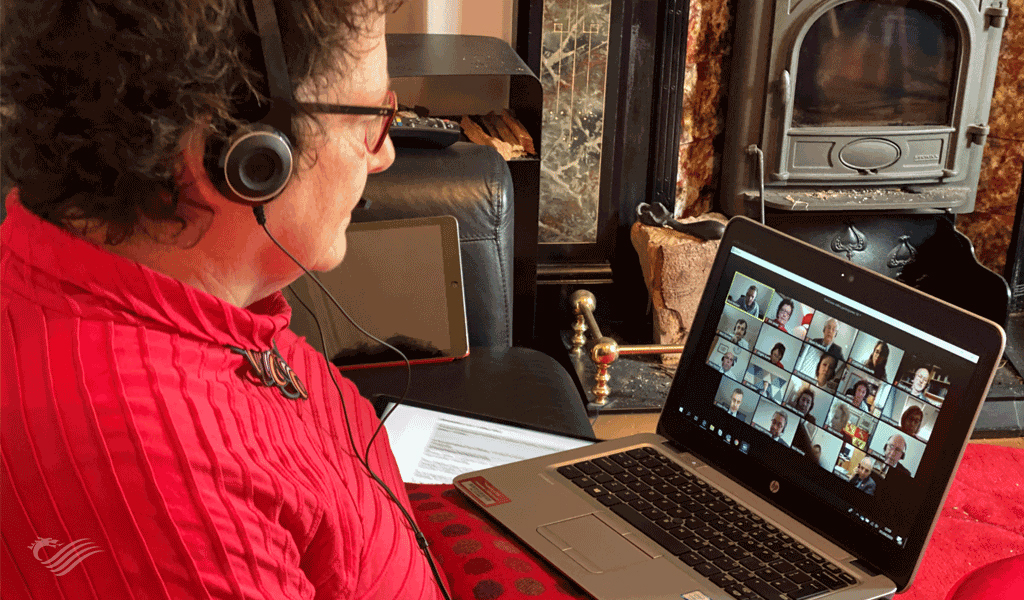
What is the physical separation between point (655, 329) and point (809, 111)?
75 cm

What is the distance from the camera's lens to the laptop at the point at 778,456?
760mm

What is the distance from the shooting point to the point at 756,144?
2.48 m

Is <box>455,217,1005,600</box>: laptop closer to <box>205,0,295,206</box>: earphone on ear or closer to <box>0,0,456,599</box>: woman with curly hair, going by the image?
<box>0,0,456,599</box>: woman with curly hair

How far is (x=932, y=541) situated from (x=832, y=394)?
12.5 inches

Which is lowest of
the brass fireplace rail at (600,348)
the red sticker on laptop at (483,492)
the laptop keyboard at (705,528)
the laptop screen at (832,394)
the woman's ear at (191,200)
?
the brass fireplace rail at (600,348)

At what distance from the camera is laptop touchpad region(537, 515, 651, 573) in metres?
0.80

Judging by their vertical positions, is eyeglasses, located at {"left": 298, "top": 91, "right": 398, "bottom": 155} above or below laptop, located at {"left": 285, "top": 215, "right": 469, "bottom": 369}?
above

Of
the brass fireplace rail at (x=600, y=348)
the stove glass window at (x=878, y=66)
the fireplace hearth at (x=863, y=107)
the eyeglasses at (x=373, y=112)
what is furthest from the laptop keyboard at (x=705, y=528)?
the stove glass window at (x=878, y=66)

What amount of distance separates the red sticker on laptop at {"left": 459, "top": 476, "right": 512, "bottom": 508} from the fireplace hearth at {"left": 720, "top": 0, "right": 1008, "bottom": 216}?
1.71 meters

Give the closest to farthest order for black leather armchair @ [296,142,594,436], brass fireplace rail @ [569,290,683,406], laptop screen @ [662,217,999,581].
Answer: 1. laptop screen @ [662,217,999,581]
2. black leather armchair @ [296,142,594,436]
3. brass fireplace rail @ [569,290,683,406]

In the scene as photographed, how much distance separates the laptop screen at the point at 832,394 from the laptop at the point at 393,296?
73 centimetres

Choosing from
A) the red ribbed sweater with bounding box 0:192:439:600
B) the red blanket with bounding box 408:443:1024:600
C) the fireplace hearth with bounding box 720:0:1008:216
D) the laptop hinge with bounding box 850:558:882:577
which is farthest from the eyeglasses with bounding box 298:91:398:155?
the fireplace hearth with bounding box 720:0:1008:216

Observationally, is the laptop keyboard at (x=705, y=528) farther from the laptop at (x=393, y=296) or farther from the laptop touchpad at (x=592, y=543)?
the laptop at (x=393, y=296)

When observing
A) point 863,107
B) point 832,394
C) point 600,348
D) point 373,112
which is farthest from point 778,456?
point 863,107
